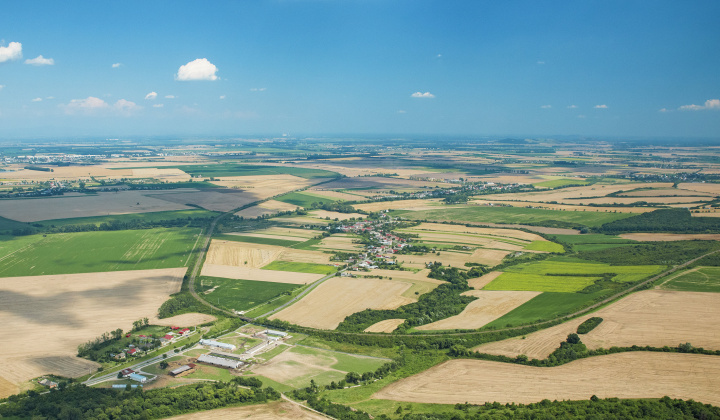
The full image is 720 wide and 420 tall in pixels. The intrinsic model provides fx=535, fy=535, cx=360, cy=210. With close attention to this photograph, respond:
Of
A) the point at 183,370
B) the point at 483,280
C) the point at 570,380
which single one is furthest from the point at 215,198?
the point at 570,380

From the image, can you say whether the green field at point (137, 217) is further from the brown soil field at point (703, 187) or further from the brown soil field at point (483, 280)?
the brown soil field at point (703, 187)

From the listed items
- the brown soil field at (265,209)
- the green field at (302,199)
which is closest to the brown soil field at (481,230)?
the brown soil field at (265,209)

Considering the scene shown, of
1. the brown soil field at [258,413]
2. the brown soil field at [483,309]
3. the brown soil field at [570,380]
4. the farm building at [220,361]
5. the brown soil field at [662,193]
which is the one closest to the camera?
the brown soil field at [258,413]

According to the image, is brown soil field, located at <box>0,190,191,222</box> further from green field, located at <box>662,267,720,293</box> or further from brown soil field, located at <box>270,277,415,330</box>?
green field, located at <box>662,267,720,293</box>

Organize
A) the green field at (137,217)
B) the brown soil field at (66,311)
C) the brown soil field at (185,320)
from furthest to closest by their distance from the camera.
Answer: the green field at (137,217)
the brown soil field at (185,320)
the brown soil field at (66,311)

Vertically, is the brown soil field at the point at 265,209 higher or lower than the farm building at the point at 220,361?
higher

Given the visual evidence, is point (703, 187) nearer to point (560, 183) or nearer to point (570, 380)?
point (560, 183)

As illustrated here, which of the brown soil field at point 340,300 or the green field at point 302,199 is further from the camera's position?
the green field at point 302,199

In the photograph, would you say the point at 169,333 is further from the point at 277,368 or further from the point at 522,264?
the point at 522,264
